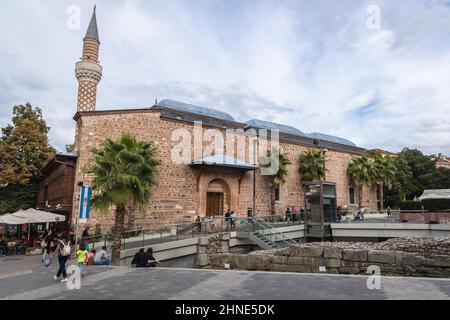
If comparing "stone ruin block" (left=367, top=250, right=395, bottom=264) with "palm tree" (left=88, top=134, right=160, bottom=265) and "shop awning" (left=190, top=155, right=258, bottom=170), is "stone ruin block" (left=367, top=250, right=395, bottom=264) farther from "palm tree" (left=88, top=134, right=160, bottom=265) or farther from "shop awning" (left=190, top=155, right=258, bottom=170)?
"shop awning" (left=190, top=155, right=258, bottom=170)

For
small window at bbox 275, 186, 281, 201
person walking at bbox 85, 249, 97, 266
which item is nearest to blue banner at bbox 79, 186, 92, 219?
person walking at bbox 85, 249, 97, 266

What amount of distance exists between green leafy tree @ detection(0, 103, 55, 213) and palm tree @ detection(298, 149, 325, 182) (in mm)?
23911

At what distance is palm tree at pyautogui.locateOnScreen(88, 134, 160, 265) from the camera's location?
1339cm

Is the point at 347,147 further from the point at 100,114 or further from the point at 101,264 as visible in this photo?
the point at 101,264

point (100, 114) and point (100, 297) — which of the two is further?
point (100, 114)

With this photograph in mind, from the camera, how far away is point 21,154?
2853 cm

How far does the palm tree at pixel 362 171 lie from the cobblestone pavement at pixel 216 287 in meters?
27.1

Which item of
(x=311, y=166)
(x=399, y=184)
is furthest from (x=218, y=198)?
(x=399, y=184)

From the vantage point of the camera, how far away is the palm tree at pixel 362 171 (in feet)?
112

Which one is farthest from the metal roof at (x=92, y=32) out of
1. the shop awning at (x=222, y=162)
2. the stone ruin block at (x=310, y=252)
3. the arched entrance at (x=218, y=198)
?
the stone ruin block at (x=310, y=252)

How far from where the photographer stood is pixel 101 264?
42.8 feet

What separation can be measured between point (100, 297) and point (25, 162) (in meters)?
26.6

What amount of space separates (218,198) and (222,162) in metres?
3.27
